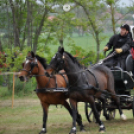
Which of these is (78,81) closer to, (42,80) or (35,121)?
(42,80)

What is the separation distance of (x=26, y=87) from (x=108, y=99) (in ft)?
19.6

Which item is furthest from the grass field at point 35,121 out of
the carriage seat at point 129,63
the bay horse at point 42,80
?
the carriage seat at point 129,63

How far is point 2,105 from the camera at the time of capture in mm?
14859

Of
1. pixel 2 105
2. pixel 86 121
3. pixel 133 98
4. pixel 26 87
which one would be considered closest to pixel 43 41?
pixel 26 87

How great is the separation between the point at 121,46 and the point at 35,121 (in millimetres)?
3385

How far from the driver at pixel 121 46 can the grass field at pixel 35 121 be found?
63.6 inches

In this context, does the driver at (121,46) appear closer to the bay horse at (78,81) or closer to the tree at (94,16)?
the bay horse at (78,81)

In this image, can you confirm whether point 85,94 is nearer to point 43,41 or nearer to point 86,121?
point 86,121

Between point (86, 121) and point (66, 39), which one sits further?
point (66, 39)

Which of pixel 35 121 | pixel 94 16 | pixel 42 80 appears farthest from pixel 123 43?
pixel 94 16

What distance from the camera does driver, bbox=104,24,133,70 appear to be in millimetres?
10227

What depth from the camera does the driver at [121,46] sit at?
1023cm

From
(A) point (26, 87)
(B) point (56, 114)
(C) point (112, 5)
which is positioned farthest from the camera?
(C) point (112, 5)

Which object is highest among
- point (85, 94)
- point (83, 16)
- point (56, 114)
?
point (83, 16)
